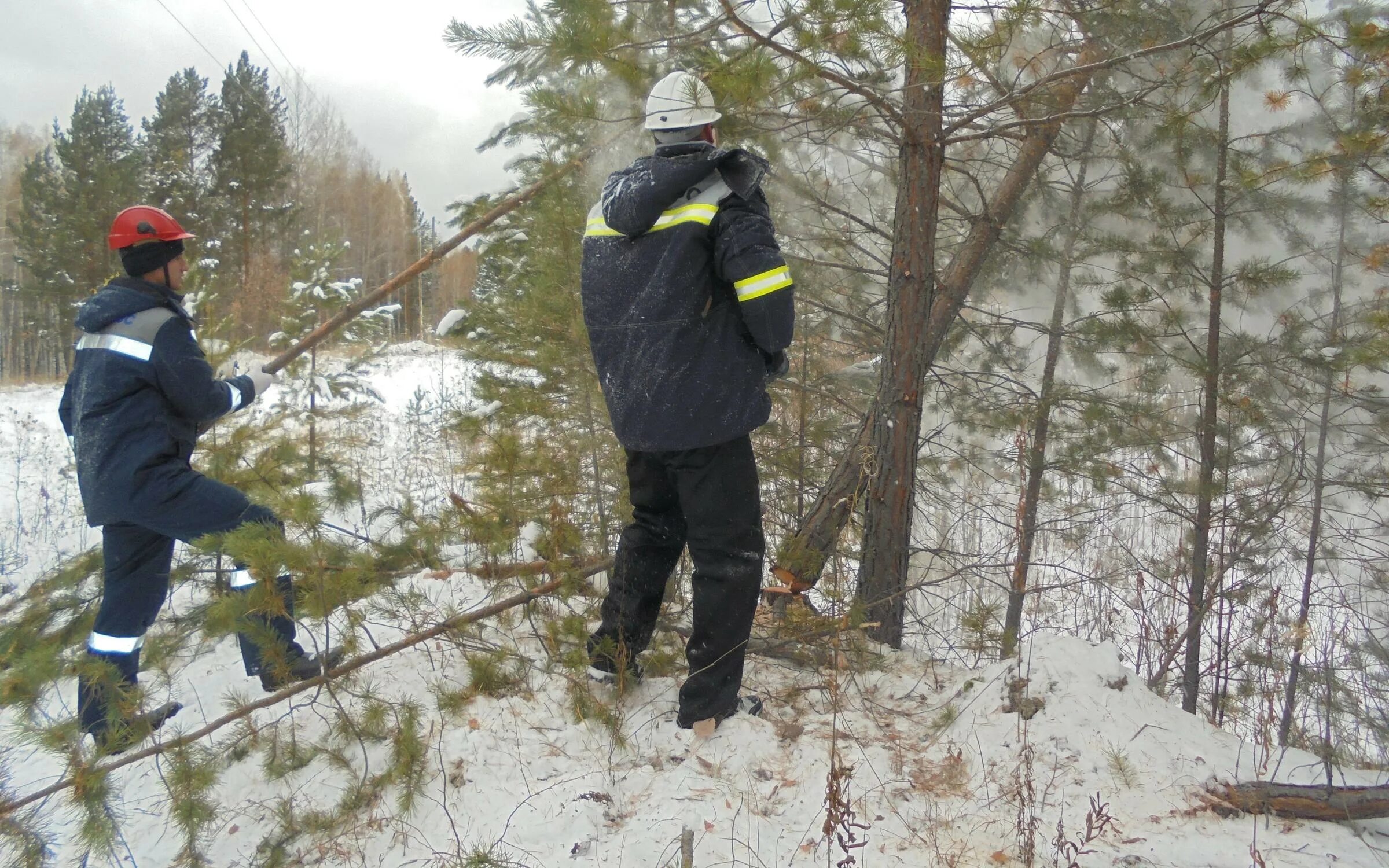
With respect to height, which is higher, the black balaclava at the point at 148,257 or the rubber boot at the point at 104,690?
the black balaclava at the point at 148,257

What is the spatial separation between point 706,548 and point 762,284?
917 mm

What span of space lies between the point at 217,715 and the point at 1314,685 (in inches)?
236

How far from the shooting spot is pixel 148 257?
3.00 m

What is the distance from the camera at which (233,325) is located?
5.55 m

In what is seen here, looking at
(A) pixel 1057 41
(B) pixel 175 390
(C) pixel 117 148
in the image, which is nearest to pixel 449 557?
(B) pixel 175 390

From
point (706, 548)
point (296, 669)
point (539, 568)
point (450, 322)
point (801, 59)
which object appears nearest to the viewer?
point (706, 548)

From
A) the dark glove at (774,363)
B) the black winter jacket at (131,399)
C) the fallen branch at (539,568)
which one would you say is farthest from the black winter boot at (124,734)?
the dark glove at (774,363)

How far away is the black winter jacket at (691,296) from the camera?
7.88 ft

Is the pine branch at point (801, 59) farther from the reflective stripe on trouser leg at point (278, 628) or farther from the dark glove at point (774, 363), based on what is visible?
the reflective stripe on trouser leg at point (278, 628)

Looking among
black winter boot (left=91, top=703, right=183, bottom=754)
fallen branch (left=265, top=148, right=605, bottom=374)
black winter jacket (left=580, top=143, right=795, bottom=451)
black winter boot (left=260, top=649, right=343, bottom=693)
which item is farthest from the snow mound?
black winter boot (left=91, top=703, right=183, bottom=754)

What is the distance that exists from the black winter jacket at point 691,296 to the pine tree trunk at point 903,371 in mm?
1268

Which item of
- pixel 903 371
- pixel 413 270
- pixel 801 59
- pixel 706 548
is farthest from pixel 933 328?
pixel 413 270

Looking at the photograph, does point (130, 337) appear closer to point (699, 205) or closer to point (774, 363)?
point (699, 205)

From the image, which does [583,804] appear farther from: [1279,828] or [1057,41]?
[1057,41]
